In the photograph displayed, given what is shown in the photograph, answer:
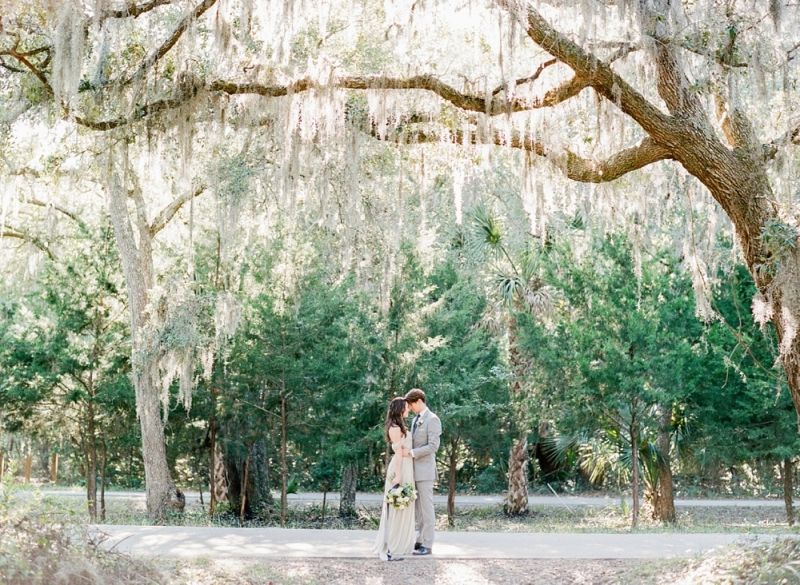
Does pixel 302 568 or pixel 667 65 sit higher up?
pixel 667 65

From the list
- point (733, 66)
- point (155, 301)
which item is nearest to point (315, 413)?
point (155, 301)

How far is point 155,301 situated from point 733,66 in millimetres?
10489

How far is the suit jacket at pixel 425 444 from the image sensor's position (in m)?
7.83

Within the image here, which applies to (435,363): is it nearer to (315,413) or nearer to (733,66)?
(315,413)

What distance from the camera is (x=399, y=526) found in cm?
766

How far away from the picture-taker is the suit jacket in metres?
7.83

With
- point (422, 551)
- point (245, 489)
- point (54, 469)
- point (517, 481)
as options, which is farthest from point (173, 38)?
point (54, 469)

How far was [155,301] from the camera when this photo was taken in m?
15.1

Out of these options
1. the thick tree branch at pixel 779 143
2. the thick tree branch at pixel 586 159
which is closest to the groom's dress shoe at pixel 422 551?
the thick tree branch at pixel 586 159

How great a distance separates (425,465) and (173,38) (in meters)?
4.42

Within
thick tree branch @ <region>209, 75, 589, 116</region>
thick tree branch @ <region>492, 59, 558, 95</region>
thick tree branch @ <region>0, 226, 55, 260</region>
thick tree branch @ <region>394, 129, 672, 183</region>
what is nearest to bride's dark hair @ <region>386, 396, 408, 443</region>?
thick tree branch @ <region>394, 129, 672, 183</region>

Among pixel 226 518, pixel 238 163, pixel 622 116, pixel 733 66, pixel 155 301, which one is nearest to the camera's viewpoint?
pixel 733 66

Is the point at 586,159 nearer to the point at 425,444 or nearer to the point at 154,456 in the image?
the point at 425,444

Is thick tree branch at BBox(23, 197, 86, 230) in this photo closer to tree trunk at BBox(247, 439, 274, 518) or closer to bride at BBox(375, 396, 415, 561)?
tree trunk at BBox(247, 439, 274, 518)
